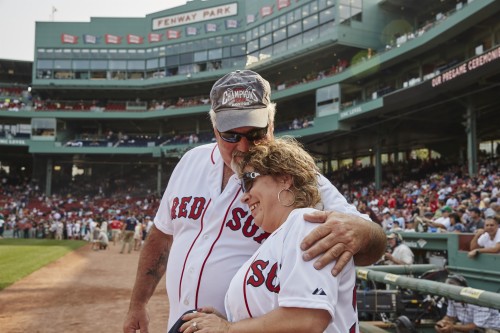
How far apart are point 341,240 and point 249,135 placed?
2.39ft

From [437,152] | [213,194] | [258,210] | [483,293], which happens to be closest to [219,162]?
[213,194]

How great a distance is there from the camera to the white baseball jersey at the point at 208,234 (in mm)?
2062

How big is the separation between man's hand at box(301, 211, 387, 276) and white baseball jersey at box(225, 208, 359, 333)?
3 centimetres

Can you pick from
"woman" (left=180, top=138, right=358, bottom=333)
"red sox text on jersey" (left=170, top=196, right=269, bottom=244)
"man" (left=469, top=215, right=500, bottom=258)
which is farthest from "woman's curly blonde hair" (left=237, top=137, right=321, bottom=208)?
"man" (left=469, top=215, right=500, bottom=258)

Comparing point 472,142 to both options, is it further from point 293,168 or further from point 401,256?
point 293,168

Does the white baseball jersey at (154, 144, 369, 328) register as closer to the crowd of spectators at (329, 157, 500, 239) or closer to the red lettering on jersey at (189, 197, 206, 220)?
the red lettering on jersey at (189, 197, 206, 220)

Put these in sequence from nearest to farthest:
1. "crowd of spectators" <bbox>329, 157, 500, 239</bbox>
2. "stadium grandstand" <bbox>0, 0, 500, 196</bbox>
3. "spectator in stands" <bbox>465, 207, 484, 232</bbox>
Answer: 1. "spectator in stands" <bbox>465, 207, 484, 232</bbox>
2. "crowd of spectators" <bbox>329, 157, 500, 239</bbox>
3. "stadium grandstand" <bbox>0, 0, 500, 196</bbox>

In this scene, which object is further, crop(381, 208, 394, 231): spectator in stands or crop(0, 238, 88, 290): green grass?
crop(381, 208, 394, 231): spectator in stands

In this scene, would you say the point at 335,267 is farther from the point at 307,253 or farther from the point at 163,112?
the point at 163,112

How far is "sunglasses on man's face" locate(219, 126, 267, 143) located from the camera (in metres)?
2.05

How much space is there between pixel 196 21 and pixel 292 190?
46.1m

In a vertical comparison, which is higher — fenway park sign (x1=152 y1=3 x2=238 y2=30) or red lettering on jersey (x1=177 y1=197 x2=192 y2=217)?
fenway park sign (x1=152 y1=3 x2=238 y2=30)

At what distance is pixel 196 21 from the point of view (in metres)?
45.1

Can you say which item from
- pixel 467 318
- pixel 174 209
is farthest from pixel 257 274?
pixel 467 318
